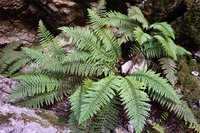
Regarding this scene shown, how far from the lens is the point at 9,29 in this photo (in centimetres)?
339

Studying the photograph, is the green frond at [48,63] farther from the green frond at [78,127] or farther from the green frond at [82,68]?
the green frond at [78,127]

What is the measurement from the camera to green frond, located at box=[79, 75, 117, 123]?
174cm

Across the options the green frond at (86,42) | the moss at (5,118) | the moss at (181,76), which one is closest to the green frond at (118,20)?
the green frond at (86,42)

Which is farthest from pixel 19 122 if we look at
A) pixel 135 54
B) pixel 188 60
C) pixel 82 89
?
pixel 188 60

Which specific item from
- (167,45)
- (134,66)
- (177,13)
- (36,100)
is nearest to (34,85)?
(36,100)

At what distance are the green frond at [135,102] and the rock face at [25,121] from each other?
1067mm

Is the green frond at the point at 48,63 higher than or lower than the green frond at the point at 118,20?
lower

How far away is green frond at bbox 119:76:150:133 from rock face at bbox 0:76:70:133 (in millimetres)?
1067

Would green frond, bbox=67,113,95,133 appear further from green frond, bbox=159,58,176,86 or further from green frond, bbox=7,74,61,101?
green frond, bbox=159,58,176,86

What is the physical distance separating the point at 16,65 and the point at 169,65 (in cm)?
355

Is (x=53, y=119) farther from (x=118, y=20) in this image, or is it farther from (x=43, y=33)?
(x=118, y=20)

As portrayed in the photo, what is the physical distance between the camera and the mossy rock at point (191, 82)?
109 inches

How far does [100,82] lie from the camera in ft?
6.90

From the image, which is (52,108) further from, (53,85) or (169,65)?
(169,65)
